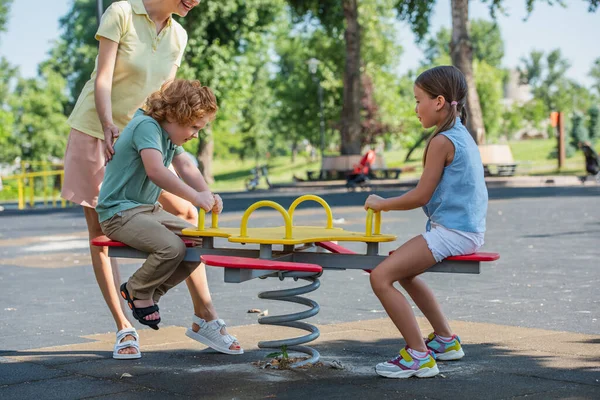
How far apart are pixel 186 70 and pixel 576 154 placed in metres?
42.4

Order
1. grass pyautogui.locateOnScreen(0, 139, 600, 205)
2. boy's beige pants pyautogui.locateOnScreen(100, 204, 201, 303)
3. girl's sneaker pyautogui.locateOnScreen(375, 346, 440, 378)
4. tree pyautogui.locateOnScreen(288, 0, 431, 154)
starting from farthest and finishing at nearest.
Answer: grass pyautogui.locateOnScreen(0, 139, 600, 205)
tree pyautogui.locateOnScreen(288, 0, 431, 154)
boy's beige pants pyautogui.locateOnScreen(100, 204, 201, 303)
girl's sneaker pyautogui.locateOnScreen(375, 346, 440, 378)

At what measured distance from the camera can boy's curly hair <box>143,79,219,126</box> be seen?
5027 millimetres

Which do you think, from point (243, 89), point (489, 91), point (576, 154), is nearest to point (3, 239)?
point (243, 89)

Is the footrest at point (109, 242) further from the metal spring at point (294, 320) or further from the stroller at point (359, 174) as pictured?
the stroller at point (359, 174)

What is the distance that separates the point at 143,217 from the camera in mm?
5055

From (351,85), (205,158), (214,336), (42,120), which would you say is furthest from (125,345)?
(42,120)

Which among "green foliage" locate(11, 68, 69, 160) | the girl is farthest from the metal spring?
"green foliage" locate(11, 68, 69, 160)

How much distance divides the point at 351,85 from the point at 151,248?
3803 cm

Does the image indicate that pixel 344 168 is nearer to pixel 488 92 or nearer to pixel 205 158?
pixel 205 158

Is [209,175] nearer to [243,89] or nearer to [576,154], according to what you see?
[243,89]

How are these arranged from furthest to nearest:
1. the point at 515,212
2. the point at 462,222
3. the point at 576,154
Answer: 1. the point at 576,154
2. the point at 515,212
3. the point at 462,222

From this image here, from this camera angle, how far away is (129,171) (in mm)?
5137

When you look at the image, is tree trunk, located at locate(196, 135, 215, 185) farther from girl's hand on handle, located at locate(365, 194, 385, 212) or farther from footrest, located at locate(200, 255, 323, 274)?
footrest, located at locate(200, 255, 323, 274)

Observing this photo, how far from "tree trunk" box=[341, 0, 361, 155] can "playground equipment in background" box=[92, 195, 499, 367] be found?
121 feet
